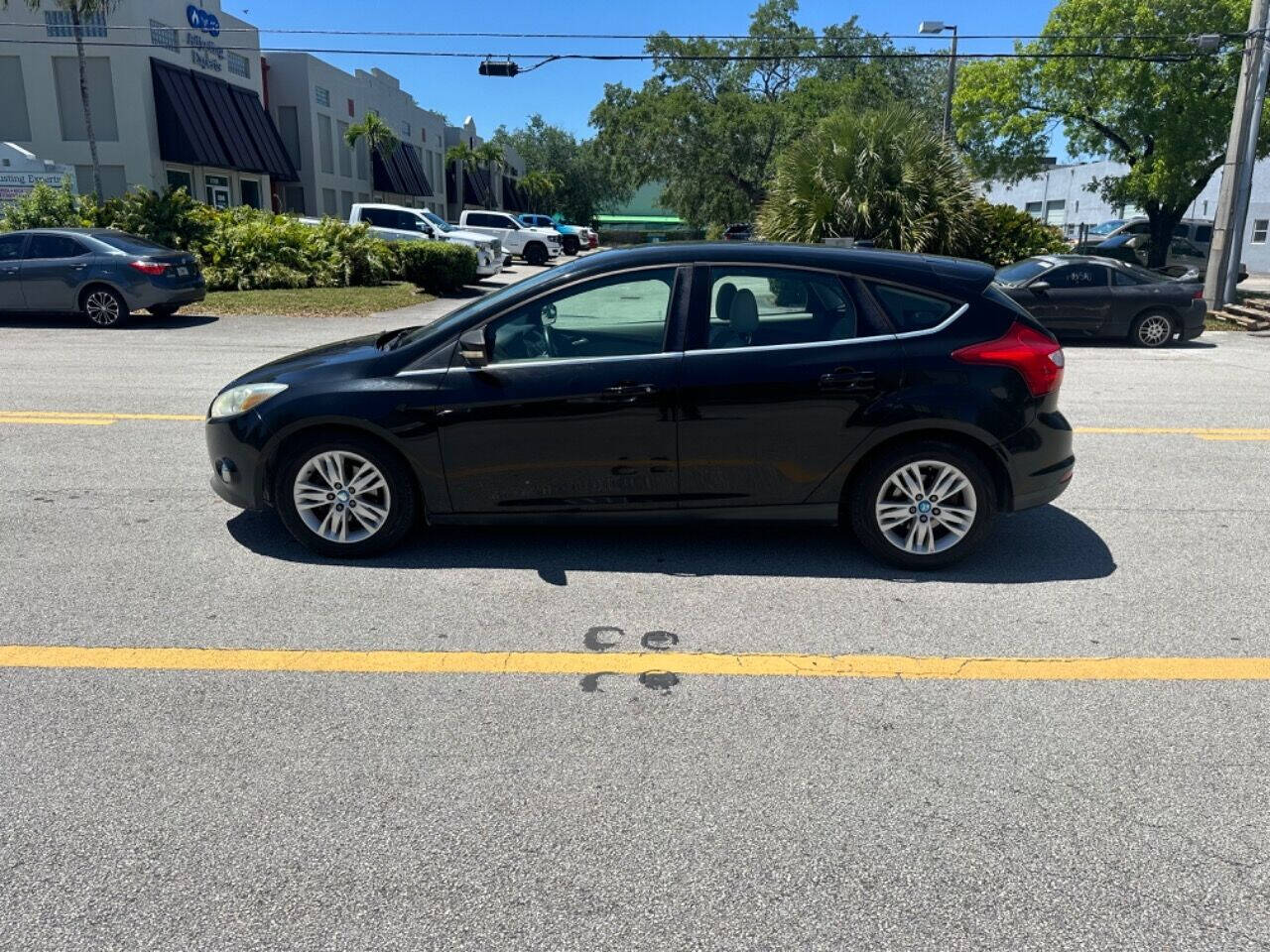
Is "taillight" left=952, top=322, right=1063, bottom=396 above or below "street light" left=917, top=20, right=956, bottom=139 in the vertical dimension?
below

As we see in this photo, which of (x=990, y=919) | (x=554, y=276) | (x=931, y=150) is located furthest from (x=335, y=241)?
(x=990, y=919)

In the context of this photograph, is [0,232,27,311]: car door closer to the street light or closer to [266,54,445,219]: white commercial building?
the street light

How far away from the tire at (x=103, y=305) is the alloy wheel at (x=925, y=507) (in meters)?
Result: 14.0

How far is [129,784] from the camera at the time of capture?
9.99 ft

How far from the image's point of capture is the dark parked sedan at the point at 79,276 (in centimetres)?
1484

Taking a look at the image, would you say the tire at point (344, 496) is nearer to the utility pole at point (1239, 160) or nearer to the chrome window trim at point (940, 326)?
the chrome window trim at point (940, 326)

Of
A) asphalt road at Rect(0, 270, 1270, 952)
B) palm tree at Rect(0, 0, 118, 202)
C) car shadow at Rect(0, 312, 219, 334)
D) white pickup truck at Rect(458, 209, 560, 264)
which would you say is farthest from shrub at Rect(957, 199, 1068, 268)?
palm tree at Rect(0, 0, 118, 202)

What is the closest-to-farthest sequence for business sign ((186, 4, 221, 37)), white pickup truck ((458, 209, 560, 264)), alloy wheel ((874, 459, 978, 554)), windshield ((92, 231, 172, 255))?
alloy wheel ((874, 459, 978, 554))
windshield ((92, 231, 172, 255))
business sign ((186, 4, 221, 37))
white pickup truck ((458, 209, 560, 264))

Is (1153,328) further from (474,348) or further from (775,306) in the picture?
(474,348)

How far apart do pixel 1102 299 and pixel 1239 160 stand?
20.1ft

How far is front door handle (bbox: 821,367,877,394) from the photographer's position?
466cm

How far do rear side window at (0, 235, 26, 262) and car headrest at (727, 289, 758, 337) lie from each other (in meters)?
14.5

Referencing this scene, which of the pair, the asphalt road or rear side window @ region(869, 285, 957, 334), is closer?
the asphalt road

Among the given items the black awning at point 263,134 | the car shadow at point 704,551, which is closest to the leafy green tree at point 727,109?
the black awning at point 263,134
